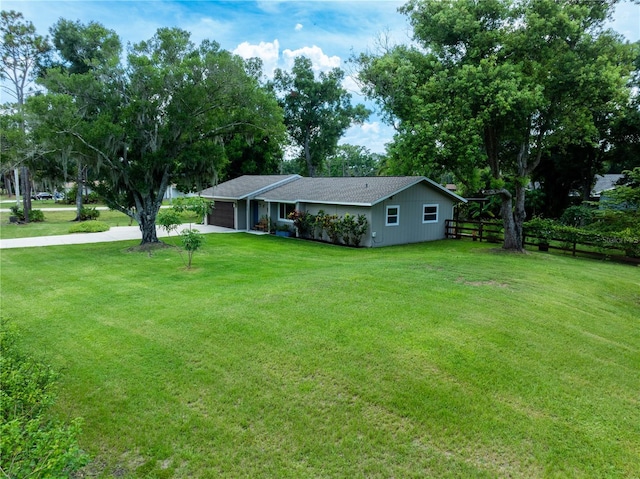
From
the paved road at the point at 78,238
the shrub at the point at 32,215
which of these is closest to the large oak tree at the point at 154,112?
the paved road at the point at 78,238

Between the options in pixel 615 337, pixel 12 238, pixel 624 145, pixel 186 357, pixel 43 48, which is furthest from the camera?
pixel 43 48

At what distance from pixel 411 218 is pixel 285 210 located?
674 cm

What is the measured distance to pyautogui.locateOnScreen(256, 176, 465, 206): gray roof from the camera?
55.4ft

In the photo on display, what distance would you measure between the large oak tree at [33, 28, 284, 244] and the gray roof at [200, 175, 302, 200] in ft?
21.8

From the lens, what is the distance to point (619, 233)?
30.7 feet

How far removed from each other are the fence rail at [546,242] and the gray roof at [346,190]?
1.71 m

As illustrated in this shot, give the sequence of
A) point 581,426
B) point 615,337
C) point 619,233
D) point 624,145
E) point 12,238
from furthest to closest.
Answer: point 624,145
point 12,238
point 619,233
point 615,337
point 581,426

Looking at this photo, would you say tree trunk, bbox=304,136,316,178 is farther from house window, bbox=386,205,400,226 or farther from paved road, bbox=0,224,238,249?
house window, bbox=386,205,400,226

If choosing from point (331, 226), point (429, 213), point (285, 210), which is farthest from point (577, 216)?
point (285, 210)

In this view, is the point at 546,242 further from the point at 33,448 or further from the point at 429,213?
the point at 33,448

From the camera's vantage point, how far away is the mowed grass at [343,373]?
378 cm

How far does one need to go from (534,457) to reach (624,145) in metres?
24.8

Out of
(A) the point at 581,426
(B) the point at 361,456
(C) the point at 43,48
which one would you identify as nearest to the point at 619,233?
(A) the point at 581,426

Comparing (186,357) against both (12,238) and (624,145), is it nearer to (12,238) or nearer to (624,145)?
(12,238)
